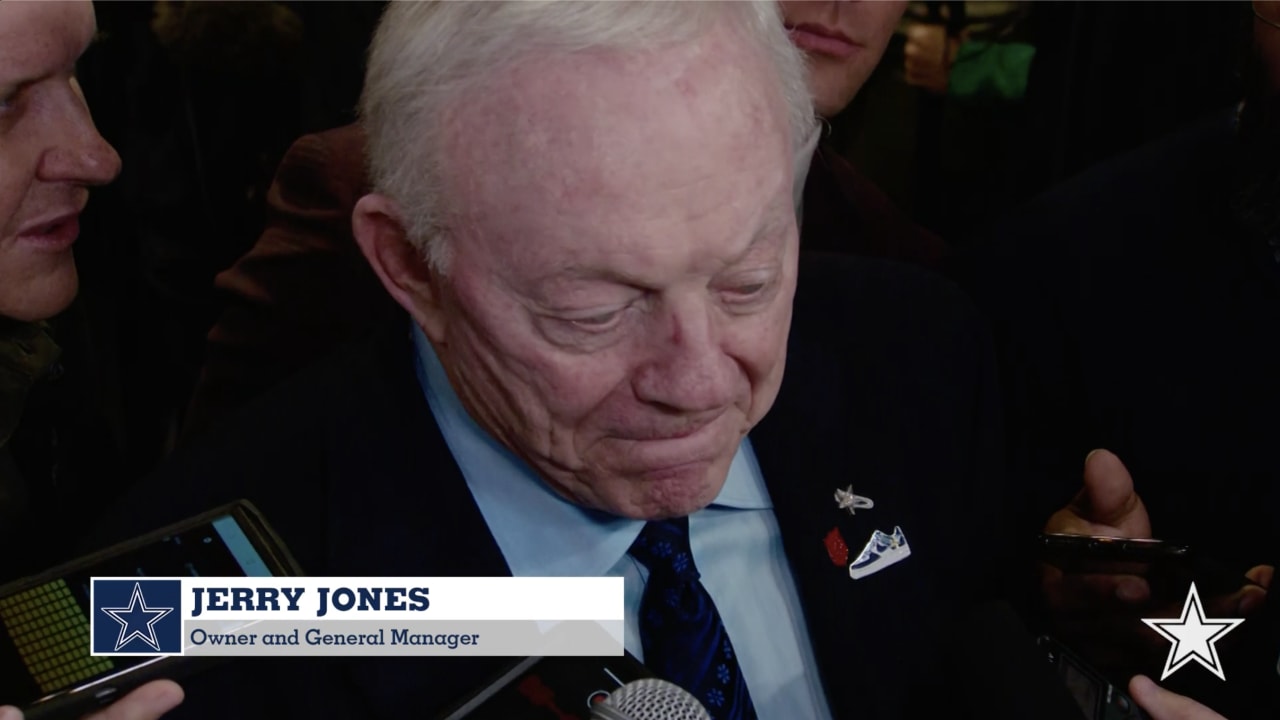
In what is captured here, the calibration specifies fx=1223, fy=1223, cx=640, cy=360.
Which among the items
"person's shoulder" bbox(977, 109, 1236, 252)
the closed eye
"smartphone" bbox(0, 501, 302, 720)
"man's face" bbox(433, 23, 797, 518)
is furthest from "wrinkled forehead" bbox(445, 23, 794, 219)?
"person's shoulder" bbox(977, 109, 1236, 252)

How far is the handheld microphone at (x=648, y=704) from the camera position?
887 mm

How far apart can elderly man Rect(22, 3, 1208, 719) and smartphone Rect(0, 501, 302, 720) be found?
0.12 m

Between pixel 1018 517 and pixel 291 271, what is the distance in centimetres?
99

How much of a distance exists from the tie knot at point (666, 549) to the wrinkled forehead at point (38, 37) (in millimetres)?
713

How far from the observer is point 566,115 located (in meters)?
0.93

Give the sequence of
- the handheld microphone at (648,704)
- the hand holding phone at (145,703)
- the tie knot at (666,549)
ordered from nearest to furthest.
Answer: the handheld microphone at (648,704) → the hand holding phone at (145,703) → the tie knot at (666,549)

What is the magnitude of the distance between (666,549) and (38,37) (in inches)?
29.8

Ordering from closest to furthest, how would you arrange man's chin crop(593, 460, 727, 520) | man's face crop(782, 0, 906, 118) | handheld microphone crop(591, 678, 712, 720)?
1. handheld microphone crop(591, 678, 712, 720)
2. man's chin crop(593, 460, 727, 520)
3. man's face crop(782, 0, 906, 118)

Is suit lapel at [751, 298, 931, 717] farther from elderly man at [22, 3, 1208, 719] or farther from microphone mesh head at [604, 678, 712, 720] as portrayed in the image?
microphone mesh head at [604, 678, 712, 720]

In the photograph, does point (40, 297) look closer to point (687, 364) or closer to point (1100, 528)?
point (687, 364)

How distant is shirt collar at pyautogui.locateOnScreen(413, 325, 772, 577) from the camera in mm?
→ 1232

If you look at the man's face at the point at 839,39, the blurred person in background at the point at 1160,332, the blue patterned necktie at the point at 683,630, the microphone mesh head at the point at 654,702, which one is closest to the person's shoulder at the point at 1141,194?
the blurred person in background at the point at 1160,332

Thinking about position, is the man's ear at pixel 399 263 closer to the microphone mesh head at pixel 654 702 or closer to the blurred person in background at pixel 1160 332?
the microphone mesh head at pixel 654 702

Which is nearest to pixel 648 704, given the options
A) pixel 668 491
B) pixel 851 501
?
pixel 668 491
